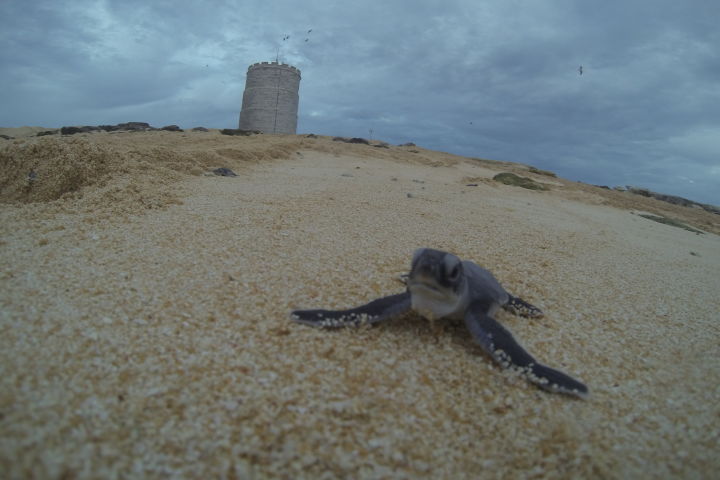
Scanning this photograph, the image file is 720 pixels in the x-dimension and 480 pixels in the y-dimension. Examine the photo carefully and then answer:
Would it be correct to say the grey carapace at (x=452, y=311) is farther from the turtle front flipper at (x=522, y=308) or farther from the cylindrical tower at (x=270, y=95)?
the cylindrical tower at (x=270, y=95)

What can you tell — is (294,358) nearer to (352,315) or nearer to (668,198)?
(352,315)

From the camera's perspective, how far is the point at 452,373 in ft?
5.66

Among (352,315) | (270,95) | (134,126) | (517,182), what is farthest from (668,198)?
(134,126)

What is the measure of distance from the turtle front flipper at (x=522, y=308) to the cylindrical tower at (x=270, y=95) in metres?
18.5

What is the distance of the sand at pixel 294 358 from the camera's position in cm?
119

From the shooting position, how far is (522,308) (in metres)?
2.46

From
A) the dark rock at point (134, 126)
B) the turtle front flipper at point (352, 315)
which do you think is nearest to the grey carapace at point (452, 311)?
the turtle front flipper at point (352, 315)

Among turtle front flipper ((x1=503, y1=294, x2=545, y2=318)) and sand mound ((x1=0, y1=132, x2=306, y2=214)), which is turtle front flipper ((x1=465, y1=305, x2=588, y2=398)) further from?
sand mound ((x1=0, y1=132, x2=306, y2=214))

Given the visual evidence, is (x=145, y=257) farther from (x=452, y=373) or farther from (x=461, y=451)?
(x=461, y=451)

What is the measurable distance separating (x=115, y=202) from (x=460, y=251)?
126 inches

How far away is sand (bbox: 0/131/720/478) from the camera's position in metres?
1.19

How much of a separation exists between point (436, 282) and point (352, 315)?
18.1 inches

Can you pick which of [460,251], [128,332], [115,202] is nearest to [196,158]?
[115,202]

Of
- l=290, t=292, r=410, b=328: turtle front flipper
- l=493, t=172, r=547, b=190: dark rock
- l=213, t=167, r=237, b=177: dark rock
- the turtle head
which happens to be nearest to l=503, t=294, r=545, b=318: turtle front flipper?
the turtle head
